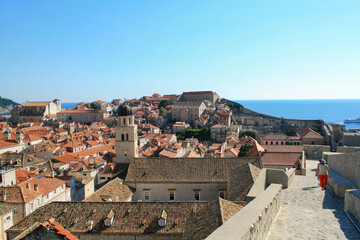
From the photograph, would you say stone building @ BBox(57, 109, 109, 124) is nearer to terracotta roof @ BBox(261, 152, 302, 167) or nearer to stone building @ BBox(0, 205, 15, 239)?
stone building @ BBox(0, 205, 15, 239)

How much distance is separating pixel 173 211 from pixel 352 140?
103 ft

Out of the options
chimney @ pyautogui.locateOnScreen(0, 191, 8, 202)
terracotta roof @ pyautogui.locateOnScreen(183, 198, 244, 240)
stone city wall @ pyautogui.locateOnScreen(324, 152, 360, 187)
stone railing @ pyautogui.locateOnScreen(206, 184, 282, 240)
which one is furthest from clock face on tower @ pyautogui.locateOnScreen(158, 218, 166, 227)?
chimney @ pyautogui.locateOnScreen(0, 191, 8, 202)

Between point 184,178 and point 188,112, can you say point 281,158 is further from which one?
point 188,112

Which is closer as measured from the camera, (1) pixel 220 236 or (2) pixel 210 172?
(1) pixel 220 236

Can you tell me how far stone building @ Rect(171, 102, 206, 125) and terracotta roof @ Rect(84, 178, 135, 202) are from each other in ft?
213

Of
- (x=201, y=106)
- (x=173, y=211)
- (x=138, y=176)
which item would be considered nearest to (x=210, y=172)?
(x=138, y=176)

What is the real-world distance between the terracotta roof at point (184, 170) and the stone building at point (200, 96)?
82698 mm

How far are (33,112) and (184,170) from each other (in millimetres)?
90463

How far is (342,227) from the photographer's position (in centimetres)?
721

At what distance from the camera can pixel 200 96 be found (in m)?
105

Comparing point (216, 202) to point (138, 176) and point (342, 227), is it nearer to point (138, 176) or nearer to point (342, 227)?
point (342, 227)

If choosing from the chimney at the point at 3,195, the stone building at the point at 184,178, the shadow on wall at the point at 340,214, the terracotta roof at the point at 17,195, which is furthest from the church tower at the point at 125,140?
the shadow on wall at the point at 340,214

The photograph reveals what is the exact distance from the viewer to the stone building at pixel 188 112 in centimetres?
8488

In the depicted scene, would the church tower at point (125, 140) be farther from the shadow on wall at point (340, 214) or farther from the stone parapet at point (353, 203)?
the stone parapet at point (353, 203)
